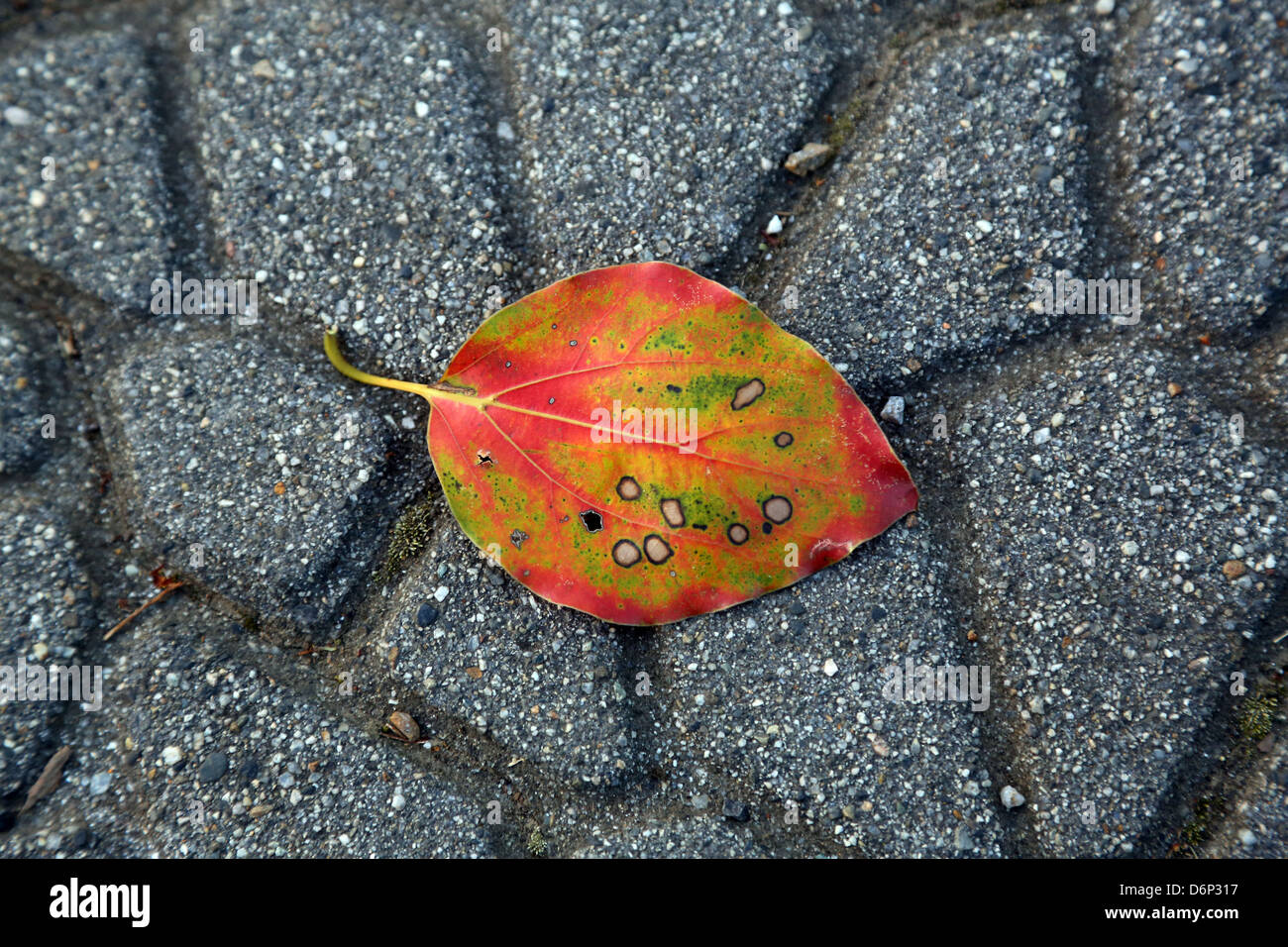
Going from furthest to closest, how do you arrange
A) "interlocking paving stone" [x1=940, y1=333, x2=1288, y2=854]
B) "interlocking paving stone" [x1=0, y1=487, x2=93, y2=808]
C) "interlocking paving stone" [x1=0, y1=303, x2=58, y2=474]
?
"interlocking paving stone" [x1=0, y1=303, x2=58, y2=474], "interlocking paving stone" [x1=0, y1=487, x2=93, y2=808], "interlocking paving stone" [x1=940, y1=333, x2=1288, y2=854]

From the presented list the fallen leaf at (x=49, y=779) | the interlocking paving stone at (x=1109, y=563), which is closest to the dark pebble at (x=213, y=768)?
the fallen leaf at (x=49, y=779)

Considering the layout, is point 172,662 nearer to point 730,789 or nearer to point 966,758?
point 730,789

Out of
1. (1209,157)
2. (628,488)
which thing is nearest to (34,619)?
(628,488)

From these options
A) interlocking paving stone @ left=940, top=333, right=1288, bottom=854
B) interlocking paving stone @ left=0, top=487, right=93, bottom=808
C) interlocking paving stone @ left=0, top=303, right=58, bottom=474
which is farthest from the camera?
interlocking paving stone @ left=0, top=303, right=58, bottom=474

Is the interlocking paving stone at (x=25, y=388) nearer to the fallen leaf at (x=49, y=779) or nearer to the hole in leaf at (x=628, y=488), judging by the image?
the fallen leaf at (x=49, y=779)

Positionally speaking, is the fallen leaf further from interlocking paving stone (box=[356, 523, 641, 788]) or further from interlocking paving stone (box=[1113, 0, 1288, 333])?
interlocking paving stone (box=[1113, 0, 1288, 333])

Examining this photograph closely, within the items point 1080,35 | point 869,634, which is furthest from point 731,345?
point 1080,35

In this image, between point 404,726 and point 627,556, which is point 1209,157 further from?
point 404,726

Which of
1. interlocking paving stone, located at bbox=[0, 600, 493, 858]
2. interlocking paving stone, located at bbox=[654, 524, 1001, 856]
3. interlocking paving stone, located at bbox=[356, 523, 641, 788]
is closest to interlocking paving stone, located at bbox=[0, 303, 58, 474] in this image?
interlocking paving stone, located at bbox=[0, 600, 493, 858]

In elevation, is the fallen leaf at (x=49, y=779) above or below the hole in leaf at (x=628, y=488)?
below
